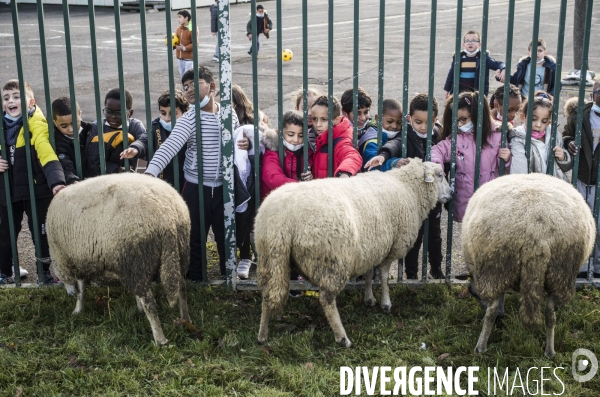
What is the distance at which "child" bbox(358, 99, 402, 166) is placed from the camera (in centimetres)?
536

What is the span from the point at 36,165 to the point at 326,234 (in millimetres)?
2489

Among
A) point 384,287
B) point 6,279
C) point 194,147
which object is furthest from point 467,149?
point 6,279

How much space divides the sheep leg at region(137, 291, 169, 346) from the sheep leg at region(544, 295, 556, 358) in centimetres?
243

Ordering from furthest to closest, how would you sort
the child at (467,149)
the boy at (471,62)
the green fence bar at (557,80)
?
the boy at (471,62) < the child at (467,149) < the green fence bar at (557,80)

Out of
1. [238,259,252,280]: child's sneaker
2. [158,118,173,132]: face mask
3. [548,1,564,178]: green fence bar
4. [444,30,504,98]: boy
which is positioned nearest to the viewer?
[548,1,564,178]: green fence bar

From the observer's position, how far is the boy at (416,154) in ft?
17.3

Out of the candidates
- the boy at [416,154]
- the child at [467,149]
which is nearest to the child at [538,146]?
the child at [467,149]

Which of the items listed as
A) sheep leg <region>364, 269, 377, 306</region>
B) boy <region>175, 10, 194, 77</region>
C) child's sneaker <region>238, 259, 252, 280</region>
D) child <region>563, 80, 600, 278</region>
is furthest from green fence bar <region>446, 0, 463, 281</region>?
boy <region>175, 10, 194, 77</region>

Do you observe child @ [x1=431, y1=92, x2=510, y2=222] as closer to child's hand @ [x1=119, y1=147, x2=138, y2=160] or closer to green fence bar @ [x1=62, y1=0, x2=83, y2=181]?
child's hand @ [x1=119, y1=147, x2=138, y2=160]

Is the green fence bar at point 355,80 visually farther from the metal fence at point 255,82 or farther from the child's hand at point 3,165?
the child's hand at point 3,165

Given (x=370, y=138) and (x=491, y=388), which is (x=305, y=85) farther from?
(x=491, y=388)

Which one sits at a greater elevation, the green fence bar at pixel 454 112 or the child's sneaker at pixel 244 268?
A: the green fence bar at pixel 454 112

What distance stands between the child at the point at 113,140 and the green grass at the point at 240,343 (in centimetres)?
97

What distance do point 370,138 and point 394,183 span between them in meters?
0.58
